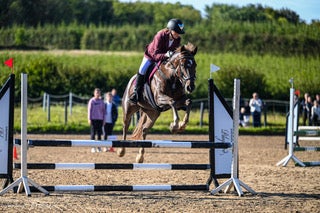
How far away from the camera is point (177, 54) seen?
397 inches

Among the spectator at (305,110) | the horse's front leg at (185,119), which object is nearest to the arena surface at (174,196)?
the horse's front leg at (185,119)

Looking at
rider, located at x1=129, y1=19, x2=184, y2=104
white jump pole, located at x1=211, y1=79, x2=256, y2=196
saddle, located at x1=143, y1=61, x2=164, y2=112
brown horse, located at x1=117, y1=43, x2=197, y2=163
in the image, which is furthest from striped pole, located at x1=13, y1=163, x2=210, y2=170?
rider, located at x1=129, y1=19, x2=184, y2=104

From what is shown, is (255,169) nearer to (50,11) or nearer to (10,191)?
(10,191)

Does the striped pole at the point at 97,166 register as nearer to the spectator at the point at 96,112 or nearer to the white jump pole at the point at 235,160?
the white jump pole at the point at 235,160

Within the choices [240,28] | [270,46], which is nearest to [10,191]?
[270,46]

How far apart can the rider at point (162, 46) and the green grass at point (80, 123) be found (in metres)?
14.3

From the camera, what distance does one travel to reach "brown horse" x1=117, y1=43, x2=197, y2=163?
9758mm

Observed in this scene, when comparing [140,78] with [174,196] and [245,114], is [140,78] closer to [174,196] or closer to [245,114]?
[174,196]

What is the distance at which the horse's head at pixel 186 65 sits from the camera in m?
9.67

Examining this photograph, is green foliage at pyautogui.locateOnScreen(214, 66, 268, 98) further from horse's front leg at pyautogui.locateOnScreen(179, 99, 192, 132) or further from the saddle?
horse's front leg at pyautogui.locateOnScreen(179, 99, 192, 132)

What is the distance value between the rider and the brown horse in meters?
0.14

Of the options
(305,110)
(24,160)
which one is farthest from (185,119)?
(305,110)

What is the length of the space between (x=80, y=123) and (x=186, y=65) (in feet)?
60.6

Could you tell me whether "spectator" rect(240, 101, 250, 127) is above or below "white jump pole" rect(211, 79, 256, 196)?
→ above
